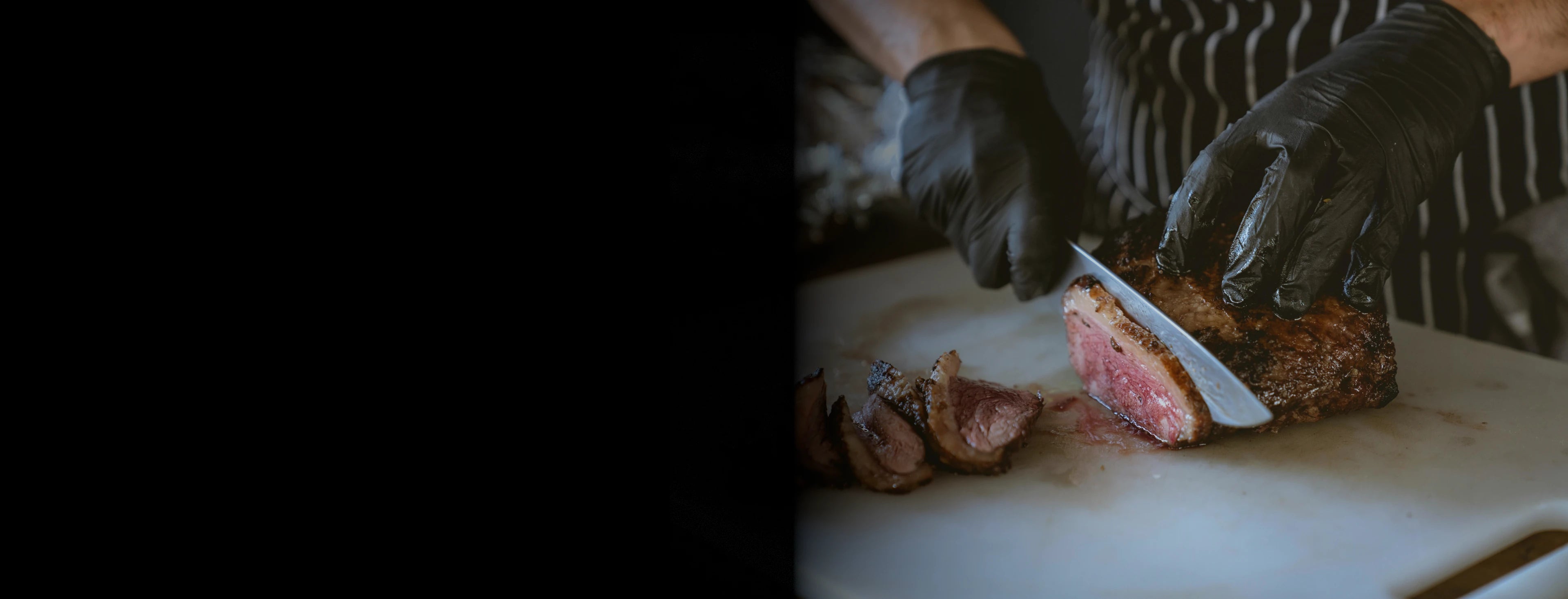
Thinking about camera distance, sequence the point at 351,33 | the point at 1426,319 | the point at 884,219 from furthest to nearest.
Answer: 1. the point at 884,219
2. the point at 1426,319
3. the point at 351,33

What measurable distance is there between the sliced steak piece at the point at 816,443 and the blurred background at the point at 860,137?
1062 millimetres

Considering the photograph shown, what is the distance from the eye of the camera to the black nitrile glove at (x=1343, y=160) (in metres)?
1.42

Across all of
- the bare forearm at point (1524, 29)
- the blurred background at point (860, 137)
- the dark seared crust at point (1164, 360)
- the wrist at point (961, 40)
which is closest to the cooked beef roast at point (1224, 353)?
the dark seared crust at point (1164, 360)

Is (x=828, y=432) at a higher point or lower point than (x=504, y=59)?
Result: lower

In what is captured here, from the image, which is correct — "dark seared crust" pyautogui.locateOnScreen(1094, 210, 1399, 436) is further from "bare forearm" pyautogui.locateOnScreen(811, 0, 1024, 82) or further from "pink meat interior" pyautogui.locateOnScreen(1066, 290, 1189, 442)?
"bare forearm" pyautogui.locateOnScreen(811, 0, 1024, 82)

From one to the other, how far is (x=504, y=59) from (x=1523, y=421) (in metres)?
1.79

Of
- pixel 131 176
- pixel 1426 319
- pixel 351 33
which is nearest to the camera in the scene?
pixel 131 176

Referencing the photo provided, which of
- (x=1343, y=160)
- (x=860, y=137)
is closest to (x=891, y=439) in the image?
(x=1343, y=160)

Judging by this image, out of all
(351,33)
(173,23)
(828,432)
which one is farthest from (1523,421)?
(173,23)

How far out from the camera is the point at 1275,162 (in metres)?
1.43

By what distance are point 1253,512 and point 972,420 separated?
435 millimetres

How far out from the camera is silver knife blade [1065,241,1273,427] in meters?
1.31

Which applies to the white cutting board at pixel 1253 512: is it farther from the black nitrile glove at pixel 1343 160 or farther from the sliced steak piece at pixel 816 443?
the black nitrile glove at pixel 1343 160

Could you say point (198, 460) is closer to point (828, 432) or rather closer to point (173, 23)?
point (173, 23)
